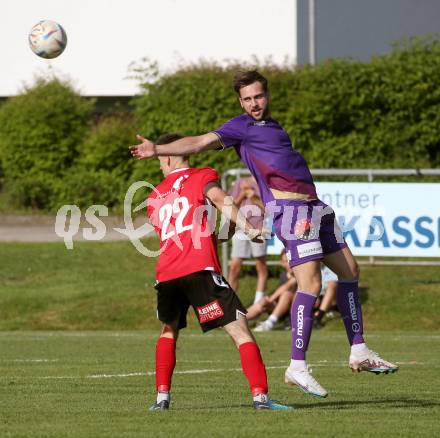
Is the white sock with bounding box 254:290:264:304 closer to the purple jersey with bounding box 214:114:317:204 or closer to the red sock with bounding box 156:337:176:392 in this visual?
the purple jersey with bounding box 214:114:317:204

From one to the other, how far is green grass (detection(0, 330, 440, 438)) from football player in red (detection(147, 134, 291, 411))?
0.31m

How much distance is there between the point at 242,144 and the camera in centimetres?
897

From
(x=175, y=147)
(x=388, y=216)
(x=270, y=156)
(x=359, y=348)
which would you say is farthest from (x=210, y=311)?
(x=388, y=216)

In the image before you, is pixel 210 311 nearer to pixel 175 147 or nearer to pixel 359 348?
pixel 175 147

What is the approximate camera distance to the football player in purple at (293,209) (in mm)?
8906

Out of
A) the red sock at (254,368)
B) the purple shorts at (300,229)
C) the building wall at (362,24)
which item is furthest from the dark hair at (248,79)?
the building wall at (362,24)

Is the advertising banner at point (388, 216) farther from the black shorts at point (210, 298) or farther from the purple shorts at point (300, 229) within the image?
the black shorts at point (210, 298)

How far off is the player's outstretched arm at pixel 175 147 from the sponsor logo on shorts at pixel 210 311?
3.21 feet

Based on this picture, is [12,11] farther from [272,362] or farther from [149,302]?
[272,362]

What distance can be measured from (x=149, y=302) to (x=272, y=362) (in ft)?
24.9

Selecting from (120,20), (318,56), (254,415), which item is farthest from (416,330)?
(120,20)

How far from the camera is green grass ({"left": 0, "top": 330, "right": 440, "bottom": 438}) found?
24.9ft

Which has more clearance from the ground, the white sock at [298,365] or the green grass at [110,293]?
the white sock at [298,365]

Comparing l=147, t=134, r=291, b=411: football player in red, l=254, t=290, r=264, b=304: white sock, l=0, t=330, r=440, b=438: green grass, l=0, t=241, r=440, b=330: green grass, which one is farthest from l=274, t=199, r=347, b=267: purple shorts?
l=0, t=241, r=440, b=330: green grass
